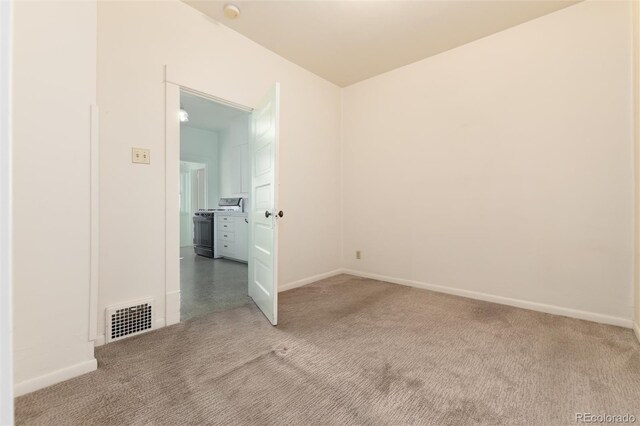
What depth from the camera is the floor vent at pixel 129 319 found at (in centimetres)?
197

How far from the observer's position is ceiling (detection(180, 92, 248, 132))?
4594 millimetres

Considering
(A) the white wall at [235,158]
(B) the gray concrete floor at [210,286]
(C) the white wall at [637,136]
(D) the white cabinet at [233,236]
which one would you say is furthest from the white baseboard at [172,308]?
(C) the white wall at [637,136]

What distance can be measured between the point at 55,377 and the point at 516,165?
3732 millimetres

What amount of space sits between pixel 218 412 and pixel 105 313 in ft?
4.02

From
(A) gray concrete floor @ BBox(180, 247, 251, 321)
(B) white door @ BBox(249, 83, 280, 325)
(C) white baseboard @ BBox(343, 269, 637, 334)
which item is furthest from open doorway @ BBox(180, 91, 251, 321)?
(C) white baseboard @ BBox(343, 269, 637, 334)

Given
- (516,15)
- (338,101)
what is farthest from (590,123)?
(338,101)

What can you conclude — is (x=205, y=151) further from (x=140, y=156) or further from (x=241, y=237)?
(x=140, y=156)

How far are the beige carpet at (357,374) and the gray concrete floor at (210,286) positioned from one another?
296mm

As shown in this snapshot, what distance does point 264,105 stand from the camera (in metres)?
2.63

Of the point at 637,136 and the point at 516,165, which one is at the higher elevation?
the point at 637,136

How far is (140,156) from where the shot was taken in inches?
83.0

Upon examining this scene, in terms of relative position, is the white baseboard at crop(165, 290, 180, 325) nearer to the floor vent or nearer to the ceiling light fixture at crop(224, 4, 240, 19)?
the floor vent

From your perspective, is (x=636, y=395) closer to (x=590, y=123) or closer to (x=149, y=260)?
(x=590, y=123)

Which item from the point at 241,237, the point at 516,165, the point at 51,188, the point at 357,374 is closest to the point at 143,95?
the point at 51,188
